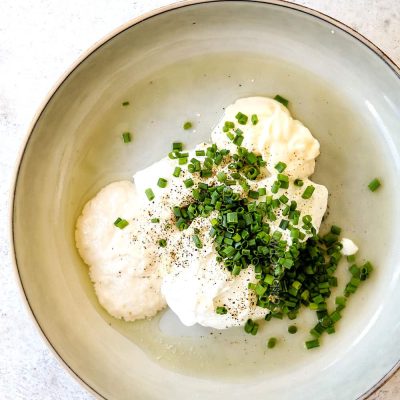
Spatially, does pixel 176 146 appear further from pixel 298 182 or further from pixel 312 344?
pixel 312 344

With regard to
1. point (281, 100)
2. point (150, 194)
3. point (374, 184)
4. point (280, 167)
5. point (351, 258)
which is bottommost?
point (351, 258)

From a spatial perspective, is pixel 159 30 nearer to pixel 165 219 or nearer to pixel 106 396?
pixel 165 219

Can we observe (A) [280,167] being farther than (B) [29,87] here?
No

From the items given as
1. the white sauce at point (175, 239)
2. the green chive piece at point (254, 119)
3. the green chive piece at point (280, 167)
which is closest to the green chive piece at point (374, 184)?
the white sauce at point (175, 239)

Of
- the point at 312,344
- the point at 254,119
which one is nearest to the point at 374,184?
the point at 254,119

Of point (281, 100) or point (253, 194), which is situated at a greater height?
point (281, 100)

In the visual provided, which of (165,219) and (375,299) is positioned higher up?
(165,219)

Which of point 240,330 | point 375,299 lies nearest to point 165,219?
point 240,330
